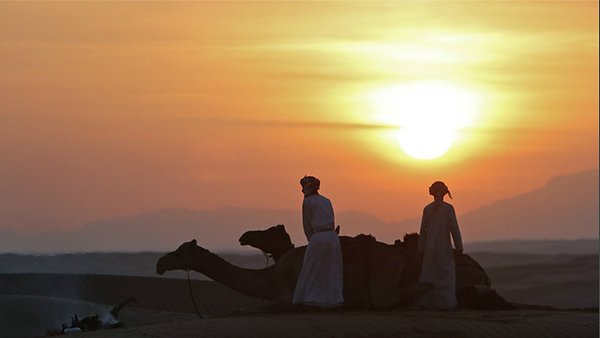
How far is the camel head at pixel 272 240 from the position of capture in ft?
84.1

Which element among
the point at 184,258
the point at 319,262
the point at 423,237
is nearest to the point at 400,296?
the point at 423,237

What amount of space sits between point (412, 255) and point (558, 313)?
7.61 ft

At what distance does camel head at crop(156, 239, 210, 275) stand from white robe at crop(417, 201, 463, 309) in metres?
3.27

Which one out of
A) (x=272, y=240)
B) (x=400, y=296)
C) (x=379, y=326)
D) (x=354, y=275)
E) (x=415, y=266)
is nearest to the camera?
(x=379, y=326)

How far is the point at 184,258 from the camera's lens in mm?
25000

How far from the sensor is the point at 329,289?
78.1 feet

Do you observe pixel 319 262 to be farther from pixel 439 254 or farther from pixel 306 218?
pixel 439 254

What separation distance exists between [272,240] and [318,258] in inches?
81.0

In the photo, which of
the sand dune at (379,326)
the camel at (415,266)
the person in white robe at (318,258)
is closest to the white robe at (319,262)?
the person in white robe at (318,258)

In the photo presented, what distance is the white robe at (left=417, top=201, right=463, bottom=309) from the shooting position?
2474cm

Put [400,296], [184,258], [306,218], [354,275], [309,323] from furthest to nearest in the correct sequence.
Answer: [184,258] → [354,275] → [400,296] → [306,218] → [309,323]

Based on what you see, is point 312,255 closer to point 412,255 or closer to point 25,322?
point 412,255

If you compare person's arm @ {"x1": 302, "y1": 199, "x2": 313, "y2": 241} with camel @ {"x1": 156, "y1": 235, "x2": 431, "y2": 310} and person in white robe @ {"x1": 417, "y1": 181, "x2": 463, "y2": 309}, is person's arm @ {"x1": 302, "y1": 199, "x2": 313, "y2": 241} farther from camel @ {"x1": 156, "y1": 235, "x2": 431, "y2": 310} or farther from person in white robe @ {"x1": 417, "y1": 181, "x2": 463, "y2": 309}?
person in white robe @ {"x1": 417, "y1": 181, "x2": 463, "y2": 309}

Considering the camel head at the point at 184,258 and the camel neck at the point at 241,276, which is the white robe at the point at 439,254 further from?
the camel head at the point at 184,258
